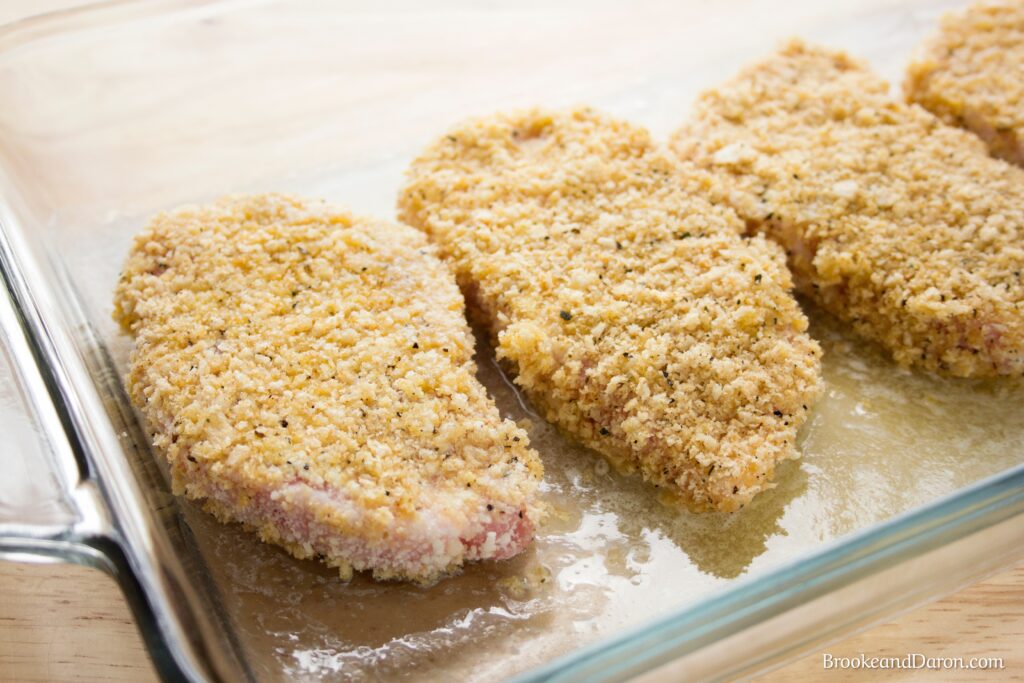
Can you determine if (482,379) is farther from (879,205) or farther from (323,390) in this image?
(879,205)

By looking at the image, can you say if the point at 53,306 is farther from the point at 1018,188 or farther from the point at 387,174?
the point at 1018,188

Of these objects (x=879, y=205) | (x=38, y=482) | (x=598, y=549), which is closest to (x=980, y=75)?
(x=879, y=205)

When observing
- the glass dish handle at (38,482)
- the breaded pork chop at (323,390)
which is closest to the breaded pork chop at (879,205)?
the breaded pork chop at (323,390)

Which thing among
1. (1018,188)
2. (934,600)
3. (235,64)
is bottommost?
(934,600)

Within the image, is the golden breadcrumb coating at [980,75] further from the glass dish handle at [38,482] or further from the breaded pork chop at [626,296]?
the glass dish handle at [38,482]

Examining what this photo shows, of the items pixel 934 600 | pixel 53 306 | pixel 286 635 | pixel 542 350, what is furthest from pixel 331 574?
pixel 934 600

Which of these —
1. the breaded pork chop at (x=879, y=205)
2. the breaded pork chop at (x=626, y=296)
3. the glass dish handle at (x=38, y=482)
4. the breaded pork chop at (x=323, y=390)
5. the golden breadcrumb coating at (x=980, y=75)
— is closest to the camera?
the glass dish handle at (x=38, y=482)
